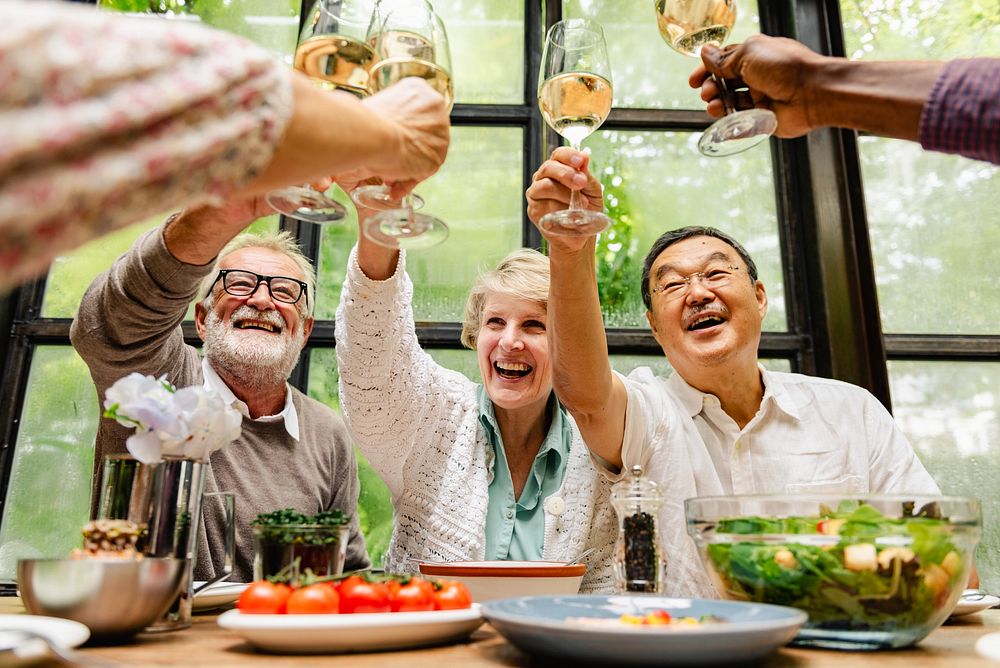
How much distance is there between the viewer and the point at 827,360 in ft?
7.62

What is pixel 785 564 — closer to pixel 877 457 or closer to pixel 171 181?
pixel 171 181

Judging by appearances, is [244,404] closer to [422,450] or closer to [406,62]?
[422,450]

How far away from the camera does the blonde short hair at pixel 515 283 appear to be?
73.5 inches

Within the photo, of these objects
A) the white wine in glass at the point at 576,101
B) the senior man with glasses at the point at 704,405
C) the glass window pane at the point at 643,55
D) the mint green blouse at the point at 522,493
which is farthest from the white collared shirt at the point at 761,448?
the glass window pane at the point at 643,55

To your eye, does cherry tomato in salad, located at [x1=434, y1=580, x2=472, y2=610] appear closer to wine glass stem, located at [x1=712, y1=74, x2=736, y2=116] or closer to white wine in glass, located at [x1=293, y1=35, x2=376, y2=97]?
white wine in glass, located at [x1=293, y1=35, x2=376, y2=97]

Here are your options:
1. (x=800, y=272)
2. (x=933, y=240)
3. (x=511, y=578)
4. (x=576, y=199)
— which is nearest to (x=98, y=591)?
(x=511, y=578)

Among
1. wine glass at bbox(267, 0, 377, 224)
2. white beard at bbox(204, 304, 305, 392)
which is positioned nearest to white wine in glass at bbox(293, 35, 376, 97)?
wine glass at bbox(267, 0, 377, 224)

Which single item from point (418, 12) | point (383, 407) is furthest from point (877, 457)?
point (418, 12)

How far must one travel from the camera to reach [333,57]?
982mm

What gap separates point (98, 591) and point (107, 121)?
0.52 metres

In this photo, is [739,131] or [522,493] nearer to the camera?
[739,131]

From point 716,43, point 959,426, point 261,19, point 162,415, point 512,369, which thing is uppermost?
point 261,19

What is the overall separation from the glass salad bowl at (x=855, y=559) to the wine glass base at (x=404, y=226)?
0.51 m

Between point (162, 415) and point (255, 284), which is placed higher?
point (255, 284)
